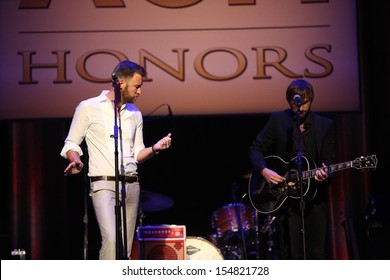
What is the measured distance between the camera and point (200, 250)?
6.93 metres

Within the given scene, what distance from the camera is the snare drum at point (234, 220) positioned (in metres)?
7.73

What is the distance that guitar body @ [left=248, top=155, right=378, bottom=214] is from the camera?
601 centimetres

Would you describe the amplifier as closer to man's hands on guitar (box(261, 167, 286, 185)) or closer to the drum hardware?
man's hands on guitar (box(261, 167, 286, 185))

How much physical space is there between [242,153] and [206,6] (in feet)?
6.30

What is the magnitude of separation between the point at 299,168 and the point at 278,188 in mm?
594

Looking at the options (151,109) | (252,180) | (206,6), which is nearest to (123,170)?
(252,180)

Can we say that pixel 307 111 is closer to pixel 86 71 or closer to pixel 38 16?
pixel 86 71

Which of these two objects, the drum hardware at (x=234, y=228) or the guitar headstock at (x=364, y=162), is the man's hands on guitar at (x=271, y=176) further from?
the drum hardware at (x=234, y=228)

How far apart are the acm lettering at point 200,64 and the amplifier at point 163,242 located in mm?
2058

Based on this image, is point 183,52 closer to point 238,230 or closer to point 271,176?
point 238,230

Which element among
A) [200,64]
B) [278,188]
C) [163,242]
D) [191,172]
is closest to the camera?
[278,188]

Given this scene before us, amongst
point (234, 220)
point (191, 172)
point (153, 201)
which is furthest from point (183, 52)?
point (234, 220)
